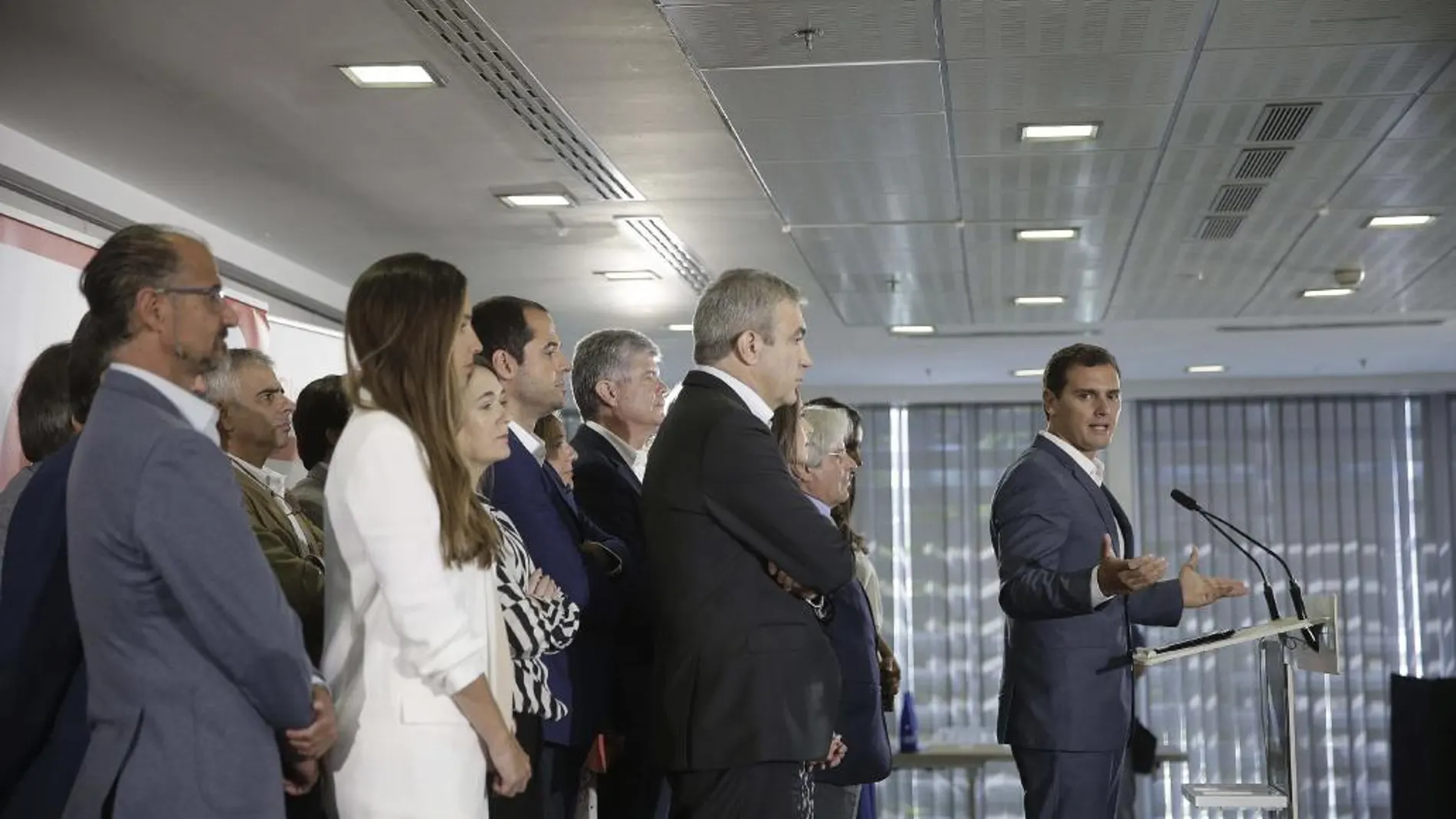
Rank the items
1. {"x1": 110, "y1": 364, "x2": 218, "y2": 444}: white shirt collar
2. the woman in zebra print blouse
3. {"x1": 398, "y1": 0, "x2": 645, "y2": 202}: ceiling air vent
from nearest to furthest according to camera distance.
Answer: {"x1": 110, "y1": 364, "x2": 218, "y2": 444}: white shirt collar < the woman in zebra print blouse < {"x1": 398, "y1": 0, "x2": 645, "y2": 202}: ceiling air vent

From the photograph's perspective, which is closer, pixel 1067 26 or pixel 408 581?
pixel 408 581

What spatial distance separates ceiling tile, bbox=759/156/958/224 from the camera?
593cm

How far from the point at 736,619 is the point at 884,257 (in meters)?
5.01

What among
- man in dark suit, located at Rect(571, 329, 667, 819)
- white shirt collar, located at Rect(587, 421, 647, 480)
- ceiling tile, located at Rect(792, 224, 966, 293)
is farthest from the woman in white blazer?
ceiling tile, located at Rect(792, 224, 966, 293)

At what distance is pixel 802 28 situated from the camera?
4.36 meters

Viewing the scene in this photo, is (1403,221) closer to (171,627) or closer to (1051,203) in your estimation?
(1051,203)

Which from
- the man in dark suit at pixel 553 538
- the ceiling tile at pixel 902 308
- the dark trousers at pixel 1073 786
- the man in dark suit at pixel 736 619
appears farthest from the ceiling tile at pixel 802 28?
the ceiling tile at pixel 902 308

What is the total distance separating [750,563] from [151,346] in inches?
42.3

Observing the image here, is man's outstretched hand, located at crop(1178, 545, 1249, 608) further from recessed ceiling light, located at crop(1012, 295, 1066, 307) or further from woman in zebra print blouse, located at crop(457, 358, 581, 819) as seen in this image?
Answer: recessed ceiling light, located at crop(1012, 295, 1066, 307)

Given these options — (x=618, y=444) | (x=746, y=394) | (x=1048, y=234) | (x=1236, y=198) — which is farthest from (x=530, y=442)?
(x=1048, y=234)

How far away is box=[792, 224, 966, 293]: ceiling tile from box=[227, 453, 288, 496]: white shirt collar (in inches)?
149

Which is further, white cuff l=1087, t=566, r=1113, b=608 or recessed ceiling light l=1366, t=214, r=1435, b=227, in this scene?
recessed ceiling light l=1366, t=214, r=1435, b=227

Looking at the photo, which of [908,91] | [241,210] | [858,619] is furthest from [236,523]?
[241,210]

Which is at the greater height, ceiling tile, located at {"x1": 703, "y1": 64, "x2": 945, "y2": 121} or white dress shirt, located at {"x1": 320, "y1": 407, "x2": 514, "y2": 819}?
ceiling tile, located at {"x1": 703, "y1": 64, "x2": 945, "y2": 121}
